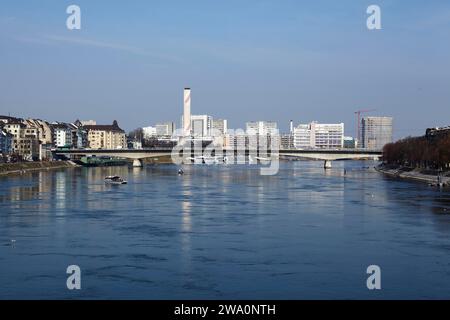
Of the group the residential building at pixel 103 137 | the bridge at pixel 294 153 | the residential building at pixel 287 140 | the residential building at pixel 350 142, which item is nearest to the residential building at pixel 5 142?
the bridge at pixel 294 153

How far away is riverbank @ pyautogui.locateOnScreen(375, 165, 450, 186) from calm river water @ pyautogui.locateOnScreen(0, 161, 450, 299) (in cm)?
1059

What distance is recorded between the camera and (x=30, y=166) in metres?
48.5

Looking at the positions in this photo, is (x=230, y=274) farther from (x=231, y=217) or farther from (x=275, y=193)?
(x=275, y=193)

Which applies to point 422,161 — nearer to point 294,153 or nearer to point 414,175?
point 414,175

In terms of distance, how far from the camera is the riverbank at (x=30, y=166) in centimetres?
4335

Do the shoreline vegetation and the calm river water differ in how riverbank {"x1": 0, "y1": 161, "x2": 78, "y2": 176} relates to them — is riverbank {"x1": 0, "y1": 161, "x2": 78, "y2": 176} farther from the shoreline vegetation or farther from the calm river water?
the shoreline vegetation

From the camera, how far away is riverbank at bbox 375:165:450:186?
35.5 metres

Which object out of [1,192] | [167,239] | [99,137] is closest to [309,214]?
[167,239]

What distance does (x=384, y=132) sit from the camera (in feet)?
481

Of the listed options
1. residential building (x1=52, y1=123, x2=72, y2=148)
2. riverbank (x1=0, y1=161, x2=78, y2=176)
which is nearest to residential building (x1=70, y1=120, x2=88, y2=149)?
residential building (x1=52, y1=123, x2=72, y2=148)

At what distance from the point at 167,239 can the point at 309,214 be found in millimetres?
6415

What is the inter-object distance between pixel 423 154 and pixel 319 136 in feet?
270

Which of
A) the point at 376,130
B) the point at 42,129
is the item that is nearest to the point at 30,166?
the point at 42,129

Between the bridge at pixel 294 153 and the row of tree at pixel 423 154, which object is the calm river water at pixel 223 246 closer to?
the row of tree at pixel 423 154
